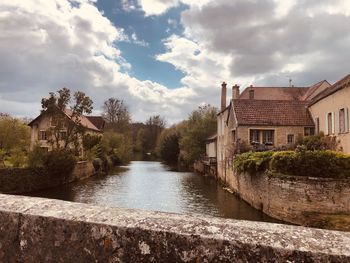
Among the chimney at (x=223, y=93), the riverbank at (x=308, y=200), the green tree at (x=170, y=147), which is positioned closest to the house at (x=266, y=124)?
the chimney at (x=223, y=93)

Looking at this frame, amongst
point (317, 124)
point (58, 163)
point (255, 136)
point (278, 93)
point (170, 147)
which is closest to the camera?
point (317, 124)

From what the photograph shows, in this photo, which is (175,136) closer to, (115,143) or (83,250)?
(115,143)

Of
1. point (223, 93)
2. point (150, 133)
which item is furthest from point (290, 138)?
point (150, 133)

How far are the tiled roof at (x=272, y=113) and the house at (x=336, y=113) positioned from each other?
1.93 m

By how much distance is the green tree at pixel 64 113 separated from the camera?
1393 inches

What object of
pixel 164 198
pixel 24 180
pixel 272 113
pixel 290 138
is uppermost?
pixel 272 113

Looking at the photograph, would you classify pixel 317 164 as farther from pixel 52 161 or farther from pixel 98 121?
pixel 98 121

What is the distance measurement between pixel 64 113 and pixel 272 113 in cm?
2252

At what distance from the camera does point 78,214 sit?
2057 millimetres

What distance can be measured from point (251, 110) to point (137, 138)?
6530 cm

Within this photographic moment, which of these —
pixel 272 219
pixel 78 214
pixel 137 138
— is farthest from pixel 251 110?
pixel 137 138

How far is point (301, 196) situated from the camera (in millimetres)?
14758

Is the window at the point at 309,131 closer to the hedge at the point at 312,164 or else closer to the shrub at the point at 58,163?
the hedge at the point at 312,164

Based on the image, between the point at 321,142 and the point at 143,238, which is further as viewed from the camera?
the point at 321,142
